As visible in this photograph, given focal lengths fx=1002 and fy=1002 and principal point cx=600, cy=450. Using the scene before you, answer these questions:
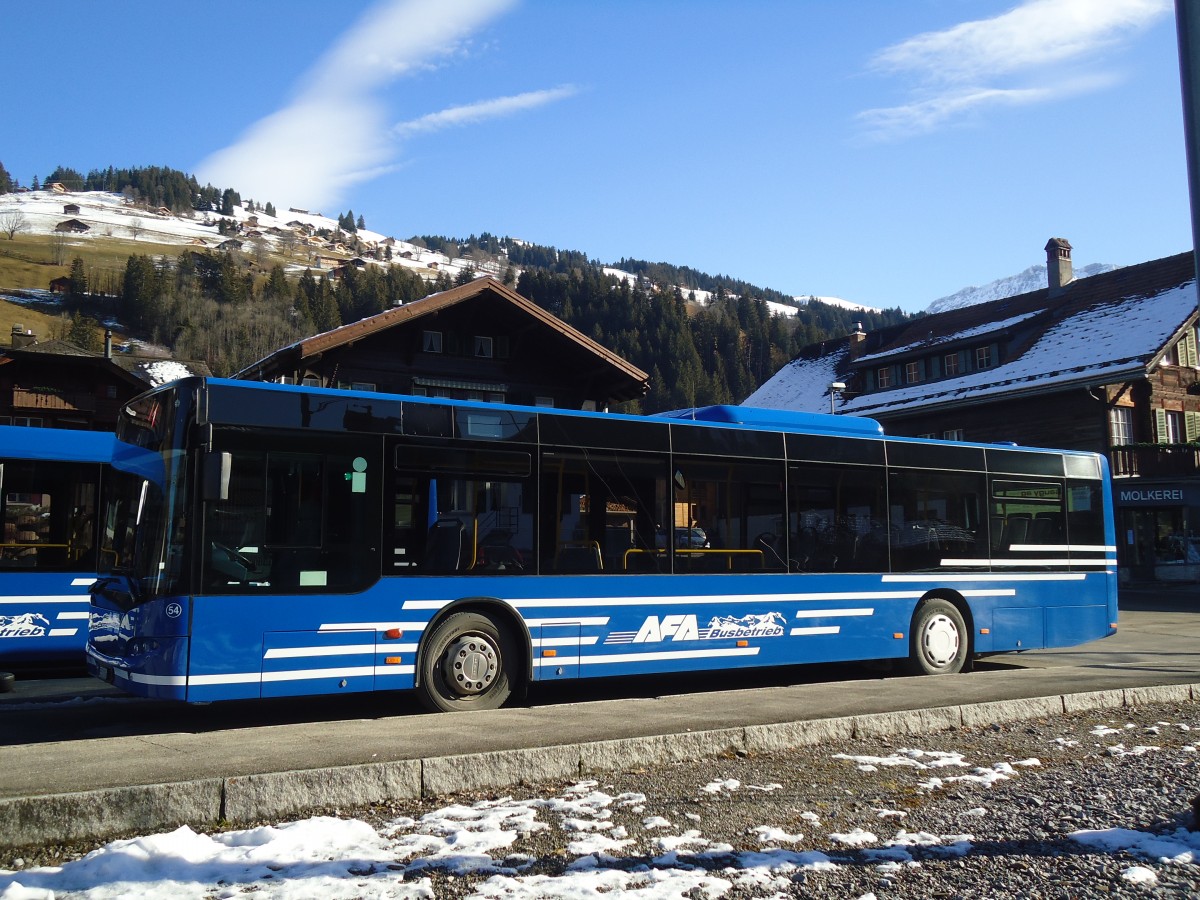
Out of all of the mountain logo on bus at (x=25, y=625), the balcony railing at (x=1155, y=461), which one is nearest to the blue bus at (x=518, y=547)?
the mountain logo on bus at (x=25, y=625)

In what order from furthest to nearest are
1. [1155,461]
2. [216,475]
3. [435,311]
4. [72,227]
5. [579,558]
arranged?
1. [72,227]
2. [1155,461]
3. [435,311]
4. [579,558]
5. [216,475]

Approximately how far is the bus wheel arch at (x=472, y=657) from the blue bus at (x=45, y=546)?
5311 millimetres

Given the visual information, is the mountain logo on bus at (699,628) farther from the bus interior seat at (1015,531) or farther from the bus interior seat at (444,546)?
the bus interior seat at (1015,531)

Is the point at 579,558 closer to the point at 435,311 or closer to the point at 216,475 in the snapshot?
the point at 216,475

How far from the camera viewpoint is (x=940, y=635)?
12.1 meters

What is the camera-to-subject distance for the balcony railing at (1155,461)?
35.1m

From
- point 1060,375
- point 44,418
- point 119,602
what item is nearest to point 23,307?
point 44,418

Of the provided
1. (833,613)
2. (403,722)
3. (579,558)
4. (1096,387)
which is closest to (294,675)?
(403,722)

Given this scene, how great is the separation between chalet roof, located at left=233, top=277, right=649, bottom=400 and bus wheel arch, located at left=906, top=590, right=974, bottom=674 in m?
15.2

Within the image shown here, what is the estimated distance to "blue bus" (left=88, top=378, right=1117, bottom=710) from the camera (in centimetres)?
793

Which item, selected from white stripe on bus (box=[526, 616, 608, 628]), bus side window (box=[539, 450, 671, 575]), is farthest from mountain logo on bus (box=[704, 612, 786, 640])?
white stripe on bus (box=[526, 616, 608, 628])

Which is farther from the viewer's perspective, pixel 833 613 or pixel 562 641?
pixel 833 613

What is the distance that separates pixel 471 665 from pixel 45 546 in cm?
599

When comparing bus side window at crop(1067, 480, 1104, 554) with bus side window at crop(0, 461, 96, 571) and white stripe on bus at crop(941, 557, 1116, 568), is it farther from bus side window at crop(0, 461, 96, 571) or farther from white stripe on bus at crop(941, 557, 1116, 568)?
bus side window at crop(0, 461, 96, 571)
